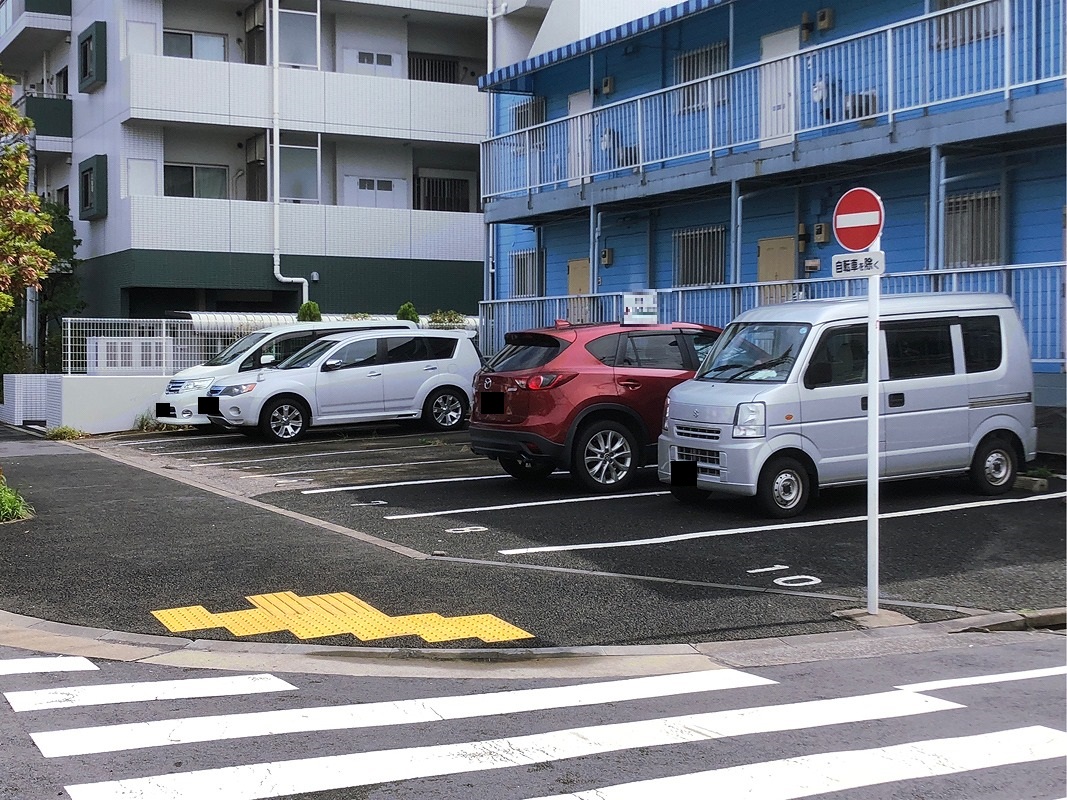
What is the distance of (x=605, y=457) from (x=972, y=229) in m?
6.23

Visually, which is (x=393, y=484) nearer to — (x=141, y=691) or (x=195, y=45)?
(x=141, y=691)

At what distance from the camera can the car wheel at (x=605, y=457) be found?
1338cm

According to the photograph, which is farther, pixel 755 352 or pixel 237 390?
pixel 237 390

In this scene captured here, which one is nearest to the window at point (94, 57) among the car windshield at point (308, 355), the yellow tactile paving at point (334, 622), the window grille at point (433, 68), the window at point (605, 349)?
the window grille at point (433, 68)

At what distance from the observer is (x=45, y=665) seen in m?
7.33

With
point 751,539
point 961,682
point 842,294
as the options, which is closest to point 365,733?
point 961,682

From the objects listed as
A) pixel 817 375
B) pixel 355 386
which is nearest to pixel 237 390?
pixel 355 386

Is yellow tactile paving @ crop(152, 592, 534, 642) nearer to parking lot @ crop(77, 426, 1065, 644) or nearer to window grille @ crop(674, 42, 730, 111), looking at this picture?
parking lot @ crop(77, 426, 1065, 644)

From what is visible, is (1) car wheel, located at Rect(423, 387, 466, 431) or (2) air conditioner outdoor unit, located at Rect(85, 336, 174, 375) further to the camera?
(2) air conditioner outdoor unit, located at Rect(85, 336, 174, 375)

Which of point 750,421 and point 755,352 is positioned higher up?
point 755,352

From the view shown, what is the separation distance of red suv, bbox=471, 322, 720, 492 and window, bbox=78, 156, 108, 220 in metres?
18.1

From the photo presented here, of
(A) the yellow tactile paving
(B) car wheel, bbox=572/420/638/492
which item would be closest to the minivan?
(B) car wheel, bbox=572/420/638/492

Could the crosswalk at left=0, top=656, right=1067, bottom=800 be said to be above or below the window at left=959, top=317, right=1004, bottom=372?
below

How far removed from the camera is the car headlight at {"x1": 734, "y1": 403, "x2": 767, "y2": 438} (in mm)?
11578
